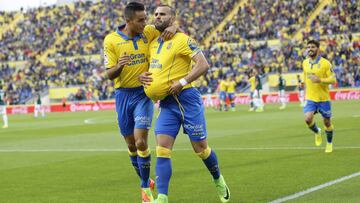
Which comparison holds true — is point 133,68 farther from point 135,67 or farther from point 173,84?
point 173,84

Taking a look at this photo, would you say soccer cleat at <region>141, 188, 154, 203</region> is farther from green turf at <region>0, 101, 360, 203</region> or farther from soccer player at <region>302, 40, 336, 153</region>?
soccer player at <region>302, 40, 336, 153</region>

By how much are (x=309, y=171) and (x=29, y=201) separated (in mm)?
4821

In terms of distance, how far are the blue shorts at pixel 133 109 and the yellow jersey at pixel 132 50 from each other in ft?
0.75

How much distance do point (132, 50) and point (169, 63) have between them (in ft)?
2.65

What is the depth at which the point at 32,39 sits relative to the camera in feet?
245

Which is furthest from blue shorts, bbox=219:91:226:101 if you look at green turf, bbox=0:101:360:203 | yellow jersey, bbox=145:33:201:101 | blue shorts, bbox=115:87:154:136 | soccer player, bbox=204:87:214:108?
yellow jersey, bbox=145:33:201:101

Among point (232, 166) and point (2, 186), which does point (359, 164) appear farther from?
point (2, 186)

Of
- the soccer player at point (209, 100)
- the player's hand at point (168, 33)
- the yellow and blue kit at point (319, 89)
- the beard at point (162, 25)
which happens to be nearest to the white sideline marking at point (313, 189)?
the player's hand at point (168, 33)

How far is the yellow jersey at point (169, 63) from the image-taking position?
862 cm

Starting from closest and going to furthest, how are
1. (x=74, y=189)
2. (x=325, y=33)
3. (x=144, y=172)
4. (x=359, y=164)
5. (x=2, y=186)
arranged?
(x=144, y=172)
(x=74, y=189)
(x=2, y=186)
(x=359, y=164)
(x=325, y=33)

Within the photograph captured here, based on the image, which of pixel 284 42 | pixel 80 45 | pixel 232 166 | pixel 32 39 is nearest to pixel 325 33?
pixel 284 42

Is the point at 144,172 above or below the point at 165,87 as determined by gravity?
below

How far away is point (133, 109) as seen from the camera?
9.55 metres

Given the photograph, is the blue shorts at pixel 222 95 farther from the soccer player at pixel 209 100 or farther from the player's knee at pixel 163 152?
the player's knee at pixel 163 152
